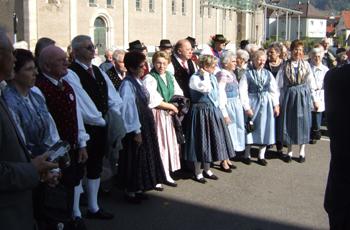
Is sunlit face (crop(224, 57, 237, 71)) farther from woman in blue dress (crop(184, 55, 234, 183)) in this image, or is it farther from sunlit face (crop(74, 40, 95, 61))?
sunlit face (crop(74, 40, 95, 61))

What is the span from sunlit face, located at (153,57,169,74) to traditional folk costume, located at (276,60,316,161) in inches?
101

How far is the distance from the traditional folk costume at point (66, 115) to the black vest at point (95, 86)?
0.49m

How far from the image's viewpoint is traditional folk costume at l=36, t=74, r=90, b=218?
421 cm

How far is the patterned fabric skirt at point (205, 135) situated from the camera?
21.9 feet

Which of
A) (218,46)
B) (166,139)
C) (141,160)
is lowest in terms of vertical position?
(141,160)

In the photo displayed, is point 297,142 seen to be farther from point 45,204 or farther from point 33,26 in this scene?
point 33,26

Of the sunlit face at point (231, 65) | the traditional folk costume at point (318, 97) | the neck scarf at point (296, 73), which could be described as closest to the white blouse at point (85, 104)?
the sunlit face at point (231, 65)

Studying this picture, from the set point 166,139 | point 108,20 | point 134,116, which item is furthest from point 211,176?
point 108,20

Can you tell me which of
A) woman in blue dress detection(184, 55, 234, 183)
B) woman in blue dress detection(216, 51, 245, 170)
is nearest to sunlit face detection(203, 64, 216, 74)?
woman in blue dress detection(184, 55, 234, 183)

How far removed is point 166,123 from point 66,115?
2.32 metres

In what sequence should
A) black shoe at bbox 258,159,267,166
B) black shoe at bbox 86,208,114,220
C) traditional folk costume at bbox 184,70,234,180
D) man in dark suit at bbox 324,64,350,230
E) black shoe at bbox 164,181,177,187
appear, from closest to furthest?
1. man in dark suit at bbox 324,64,350,230
2. black shoe at bbox 86,208,114,220
3. black shoe at bbox 164,181,177,187
4. traditional folk costume at bbox 184,70,234,180
5. black shoe at bbox 258,159,267,166

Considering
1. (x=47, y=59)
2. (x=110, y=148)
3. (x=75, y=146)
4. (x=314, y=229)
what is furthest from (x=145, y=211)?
(x=47, y=59)

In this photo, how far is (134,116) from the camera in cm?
559

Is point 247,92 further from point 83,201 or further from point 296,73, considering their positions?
point 83,201
